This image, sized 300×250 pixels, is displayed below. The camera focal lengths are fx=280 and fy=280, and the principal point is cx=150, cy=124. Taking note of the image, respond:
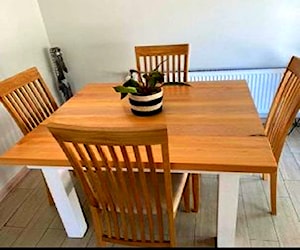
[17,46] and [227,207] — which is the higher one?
[17,46]

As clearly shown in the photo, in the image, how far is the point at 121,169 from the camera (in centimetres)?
111

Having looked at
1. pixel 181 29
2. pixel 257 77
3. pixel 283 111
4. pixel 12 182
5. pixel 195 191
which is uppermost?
pixel 181 29

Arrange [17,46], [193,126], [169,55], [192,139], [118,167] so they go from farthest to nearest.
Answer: [17,46] < [169,55] < [193,126] < [192,139] < [118,167]

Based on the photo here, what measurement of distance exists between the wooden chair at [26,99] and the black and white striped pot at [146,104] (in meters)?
0.69

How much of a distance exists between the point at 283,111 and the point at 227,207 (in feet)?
2.09

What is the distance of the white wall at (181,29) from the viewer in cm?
257

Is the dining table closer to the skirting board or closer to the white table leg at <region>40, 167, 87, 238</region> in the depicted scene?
the white table leg at <region>40, 167, 87, 238</region>

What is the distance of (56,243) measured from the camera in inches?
69.2

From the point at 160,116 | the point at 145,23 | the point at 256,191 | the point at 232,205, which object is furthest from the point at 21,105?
the point at 256,191

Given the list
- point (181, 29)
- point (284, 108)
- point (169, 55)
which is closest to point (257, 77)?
point (181, 29)

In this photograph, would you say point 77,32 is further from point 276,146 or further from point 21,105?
point 276,146

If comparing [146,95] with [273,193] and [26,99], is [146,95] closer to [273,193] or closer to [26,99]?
[26,99]

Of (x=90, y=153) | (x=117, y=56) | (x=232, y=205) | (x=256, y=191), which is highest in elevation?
(x=90, y=153)

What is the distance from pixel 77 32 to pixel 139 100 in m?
1.74
